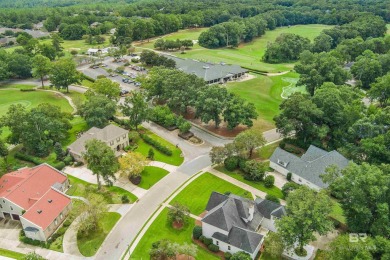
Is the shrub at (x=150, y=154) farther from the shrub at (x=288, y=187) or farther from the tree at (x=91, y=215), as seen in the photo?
the shrub at (x=288, y=187)

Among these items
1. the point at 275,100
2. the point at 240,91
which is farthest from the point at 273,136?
the point at 240,91

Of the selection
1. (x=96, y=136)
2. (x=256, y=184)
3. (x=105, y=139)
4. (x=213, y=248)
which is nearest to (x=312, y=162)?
(x=256, y=184)

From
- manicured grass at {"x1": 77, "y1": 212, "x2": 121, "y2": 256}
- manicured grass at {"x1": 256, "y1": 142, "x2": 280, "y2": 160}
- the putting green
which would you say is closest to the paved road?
manicured grass at {"x1": 77, "y1": 212, "x2": 121, "y2": 256}

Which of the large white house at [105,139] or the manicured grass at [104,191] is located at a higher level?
the large white house at [105,139]

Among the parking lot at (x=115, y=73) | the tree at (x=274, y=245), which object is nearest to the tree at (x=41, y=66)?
the parking lot at (x=115, y=73)

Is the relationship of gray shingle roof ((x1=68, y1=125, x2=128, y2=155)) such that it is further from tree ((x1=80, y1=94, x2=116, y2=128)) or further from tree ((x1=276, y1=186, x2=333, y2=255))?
tree ((x1=276, y1=186, x2=333, y2=255))

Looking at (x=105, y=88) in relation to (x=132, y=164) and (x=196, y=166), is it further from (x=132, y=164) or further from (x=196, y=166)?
(x=196, y=166)
